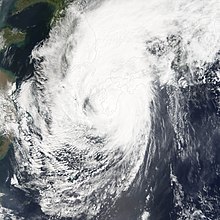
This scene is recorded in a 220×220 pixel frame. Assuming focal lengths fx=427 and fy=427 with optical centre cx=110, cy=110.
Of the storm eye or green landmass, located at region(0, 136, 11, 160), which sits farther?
green landmass, located at region(0, 136, 11, 160)

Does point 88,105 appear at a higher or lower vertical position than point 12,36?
lower

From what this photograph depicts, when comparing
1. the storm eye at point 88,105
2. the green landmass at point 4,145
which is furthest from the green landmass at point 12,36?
the green landmass at point 4,145

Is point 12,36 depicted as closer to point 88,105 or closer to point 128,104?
point 88,105

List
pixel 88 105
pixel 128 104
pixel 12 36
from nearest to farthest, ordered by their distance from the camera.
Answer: pixel 128 104 → pixel 88 105 → pixel 12 36

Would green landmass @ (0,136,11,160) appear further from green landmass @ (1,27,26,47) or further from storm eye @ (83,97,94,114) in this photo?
green landmass @ (1,27,26,47)

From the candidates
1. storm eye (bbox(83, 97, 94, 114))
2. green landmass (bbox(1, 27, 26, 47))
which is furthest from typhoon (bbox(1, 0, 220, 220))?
green landmass (bbox(1, 27, 26, 47))

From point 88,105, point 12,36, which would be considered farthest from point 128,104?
point 12,36

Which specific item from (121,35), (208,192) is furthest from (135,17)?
(208,192)

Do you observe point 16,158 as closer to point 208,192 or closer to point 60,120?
point 60,120
